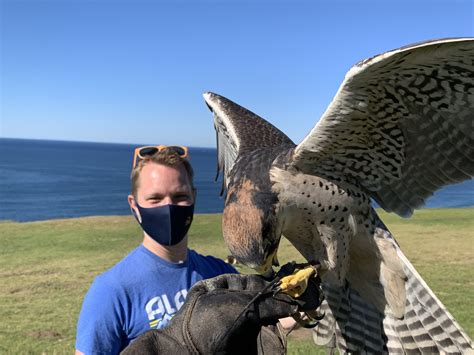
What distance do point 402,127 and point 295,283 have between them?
1340 millimetres

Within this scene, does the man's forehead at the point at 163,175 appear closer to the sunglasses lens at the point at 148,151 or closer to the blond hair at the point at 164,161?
the blond hair at the point at 164,161

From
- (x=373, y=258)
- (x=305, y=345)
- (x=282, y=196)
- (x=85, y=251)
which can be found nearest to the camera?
(x=282, y=196)

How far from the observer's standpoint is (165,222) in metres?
2.95

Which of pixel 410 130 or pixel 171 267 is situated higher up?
pixel 410 130

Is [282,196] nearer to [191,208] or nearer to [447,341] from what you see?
[191,208]

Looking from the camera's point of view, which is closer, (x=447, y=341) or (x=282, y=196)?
(x=282, y=196)

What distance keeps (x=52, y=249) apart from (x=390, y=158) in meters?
13.3

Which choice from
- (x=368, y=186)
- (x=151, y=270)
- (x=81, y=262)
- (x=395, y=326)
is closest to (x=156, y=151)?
(x=151, y=270)

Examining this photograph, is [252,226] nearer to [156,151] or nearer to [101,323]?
[156,151]

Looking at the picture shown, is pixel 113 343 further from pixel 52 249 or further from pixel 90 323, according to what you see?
pixel 52 249

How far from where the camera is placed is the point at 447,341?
3.46 metres

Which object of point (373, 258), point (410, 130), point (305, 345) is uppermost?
point (410, 130)

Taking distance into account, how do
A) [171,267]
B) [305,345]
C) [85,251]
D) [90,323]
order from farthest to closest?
[85,251], [305,345], [171,267], [90,323]

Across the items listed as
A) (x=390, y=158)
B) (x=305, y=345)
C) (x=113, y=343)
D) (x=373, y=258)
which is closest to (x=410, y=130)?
(x=390, y=158)
